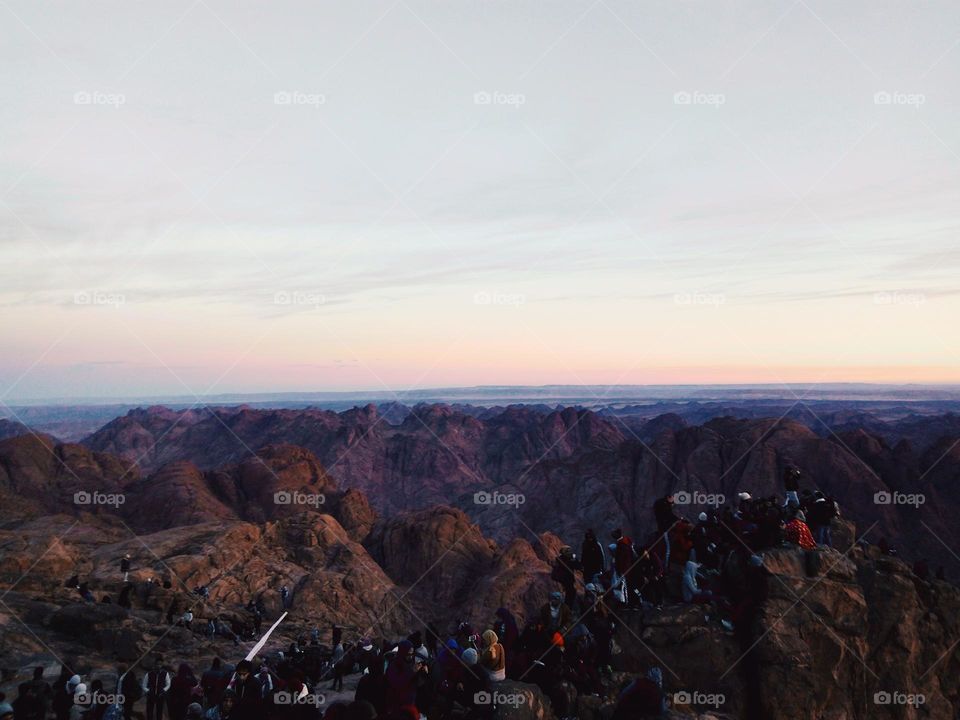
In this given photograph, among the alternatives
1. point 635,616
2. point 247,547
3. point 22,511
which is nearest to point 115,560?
point 247,547

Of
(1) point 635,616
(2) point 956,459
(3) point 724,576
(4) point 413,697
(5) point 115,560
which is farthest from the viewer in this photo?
(2) point 956,459

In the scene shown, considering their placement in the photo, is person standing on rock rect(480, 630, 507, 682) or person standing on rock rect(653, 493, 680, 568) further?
person standing on rock rect(653, 493, 680, 568)

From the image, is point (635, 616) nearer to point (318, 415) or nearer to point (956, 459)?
point (956, 459)

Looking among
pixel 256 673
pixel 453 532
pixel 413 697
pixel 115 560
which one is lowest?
pixel 453 532

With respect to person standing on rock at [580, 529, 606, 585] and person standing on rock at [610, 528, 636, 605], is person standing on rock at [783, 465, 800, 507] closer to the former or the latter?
person standing on rock at [610, 528, 636, 605]

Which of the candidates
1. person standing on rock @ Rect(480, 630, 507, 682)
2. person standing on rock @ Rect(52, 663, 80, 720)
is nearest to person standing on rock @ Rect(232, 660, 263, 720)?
person standing on rock @ Rect(480, 630, 507, 682)

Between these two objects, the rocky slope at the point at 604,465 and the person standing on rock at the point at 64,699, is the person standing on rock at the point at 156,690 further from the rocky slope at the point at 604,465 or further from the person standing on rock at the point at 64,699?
the rocky slope at the point at 604,465

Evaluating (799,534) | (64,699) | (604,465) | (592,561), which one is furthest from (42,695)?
(604,465)

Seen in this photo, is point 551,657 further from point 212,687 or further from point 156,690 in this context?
point 156,690
